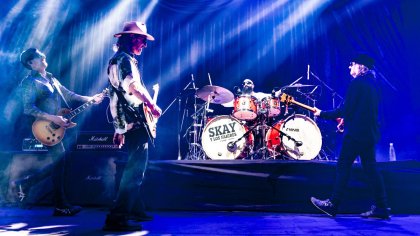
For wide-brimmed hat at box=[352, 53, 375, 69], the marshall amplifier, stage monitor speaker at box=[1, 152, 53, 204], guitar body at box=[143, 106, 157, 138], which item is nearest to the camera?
guitar body at box=[143, 106, 157, 138]

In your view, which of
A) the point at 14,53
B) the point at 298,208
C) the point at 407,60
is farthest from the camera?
the point at 14,53

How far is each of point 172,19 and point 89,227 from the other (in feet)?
21.9

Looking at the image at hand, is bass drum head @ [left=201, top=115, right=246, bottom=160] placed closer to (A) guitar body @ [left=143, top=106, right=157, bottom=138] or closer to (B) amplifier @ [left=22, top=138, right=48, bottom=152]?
(B) amplifier @ [left=22, top=138, right=48, bottom=152]

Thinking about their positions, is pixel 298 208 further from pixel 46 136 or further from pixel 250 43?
pixel 250 43

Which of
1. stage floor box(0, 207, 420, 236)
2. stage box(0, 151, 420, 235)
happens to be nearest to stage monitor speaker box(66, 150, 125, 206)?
stage box(0, 151, 420, 235)

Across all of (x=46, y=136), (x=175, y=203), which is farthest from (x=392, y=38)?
(x=46, y=136)

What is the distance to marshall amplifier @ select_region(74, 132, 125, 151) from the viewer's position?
5.04 m

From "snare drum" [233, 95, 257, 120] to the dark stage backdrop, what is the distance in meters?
1.90

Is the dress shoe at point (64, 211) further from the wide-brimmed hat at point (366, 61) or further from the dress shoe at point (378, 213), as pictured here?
the wide-brimmed hat at point (366, 61)

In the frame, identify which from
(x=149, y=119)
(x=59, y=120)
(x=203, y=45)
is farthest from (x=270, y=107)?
(x=59, y=120)

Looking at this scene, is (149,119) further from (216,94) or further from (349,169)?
(216,94)

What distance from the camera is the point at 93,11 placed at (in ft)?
28.9

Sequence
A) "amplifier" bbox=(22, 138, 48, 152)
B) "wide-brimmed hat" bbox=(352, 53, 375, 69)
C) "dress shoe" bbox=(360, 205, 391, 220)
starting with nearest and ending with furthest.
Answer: "dress shoe" bbox=(360, 205, 391, 220) → "wide-brimmed hat" bbox=(352, 53, 375, 69) → "amplifier" bbox=(22, 138, 48, 152)

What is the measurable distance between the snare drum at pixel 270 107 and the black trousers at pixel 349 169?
244cm
